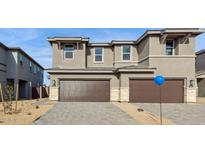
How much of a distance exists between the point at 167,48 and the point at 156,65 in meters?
2.26

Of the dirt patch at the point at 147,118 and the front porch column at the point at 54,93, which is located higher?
the front porch column at the point at 54,93

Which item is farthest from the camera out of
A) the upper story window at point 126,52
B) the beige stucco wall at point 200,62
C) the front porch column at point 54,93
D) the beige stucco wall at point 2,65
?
the beige stucco wall at point 200,62

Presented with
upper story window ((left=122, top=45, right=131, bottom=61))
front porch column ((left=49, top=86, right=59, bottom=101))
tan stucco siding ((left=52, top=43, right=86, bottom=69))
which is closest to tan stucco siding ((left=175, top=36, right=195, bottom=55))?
upper story window ((left=122, top=45, right=131, bottom=61))

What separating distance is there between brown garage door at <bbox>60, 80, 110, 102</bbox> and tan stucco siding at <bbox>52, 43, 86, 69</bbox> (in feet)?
7.90

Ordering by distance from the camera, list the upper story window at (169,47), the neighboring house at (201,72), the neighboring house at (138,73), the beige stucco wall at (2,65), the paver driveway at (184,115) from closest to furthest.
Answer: the paver driveway at (184,115) → the neighboring house at (138,73) → the upper story window at (169,47) → the beige stucco wall at (2,65) → the neighboring house at (201,72)

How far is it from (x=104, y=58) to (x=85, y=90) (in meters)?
4.79

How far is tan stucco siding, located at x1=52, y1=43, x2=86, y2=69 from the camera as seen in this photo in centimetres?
2023

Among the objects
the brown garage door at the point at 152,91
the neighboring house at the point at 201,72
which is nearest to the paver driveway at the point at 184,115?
the brown garage door at the point at 152,91

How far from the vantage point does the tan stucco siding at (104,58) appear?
70.1ft

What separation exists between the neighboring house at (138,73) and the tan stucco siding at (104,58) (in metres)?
1.08

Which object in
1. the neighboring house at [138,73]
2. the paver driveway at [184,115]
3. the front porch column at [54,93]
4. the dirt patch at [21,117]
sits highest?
the neighboring house at [138,73]

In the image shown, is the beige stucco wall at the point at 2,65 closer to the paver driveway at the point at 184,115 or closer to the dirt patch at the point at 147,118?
the dirt patch at the point at 147,118
